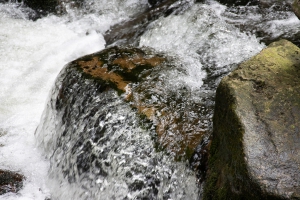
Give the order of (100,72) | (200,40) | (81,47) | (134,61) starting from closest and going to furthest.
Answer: (100,72)
(134,61)
(200,40)
(81,47)

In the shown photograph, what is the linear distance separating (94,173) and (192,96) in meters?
1.05

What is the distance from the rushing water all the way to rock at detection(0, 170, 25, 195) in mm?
53

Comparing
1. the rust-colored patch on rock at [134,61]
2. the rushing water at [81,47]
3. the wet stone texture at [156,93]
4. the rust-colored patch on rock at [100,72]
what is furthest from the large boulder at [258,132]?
the rust-colored patch on rock at [134,61]

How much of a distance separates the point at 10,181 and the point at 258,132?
235 centimetres

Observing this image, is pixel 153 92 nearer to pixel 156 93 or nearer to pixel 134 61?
pixel 156 93

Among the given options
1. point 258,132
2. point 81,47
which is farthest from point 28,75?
point 258,132

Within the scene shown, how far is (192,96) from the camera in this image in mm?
2914

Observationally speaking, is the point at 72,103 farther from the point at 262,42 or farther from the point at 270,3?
Answer: the point at 270,3

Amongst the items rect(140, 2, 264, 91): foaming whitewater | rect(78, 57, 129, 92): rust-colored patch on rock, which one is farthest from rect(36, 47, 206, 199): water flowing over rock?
rect(140, 2, 264, 91): foaming whitewater

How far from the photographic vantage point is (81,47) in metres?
5.39

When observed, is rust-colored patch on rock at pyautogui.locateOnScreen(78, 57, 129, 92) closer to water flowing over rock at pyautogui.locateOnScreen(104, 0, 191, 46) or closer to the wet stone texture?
the wet stone texture

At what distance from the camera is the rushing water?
10.6 ft

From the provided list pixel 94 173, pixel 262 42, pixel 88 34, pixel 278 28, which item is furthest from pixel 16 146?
pixel 278 28

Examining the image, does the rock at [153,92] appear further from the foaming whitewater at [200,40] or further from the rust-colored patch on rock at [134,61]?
the foaming whitewater at [200,40]
